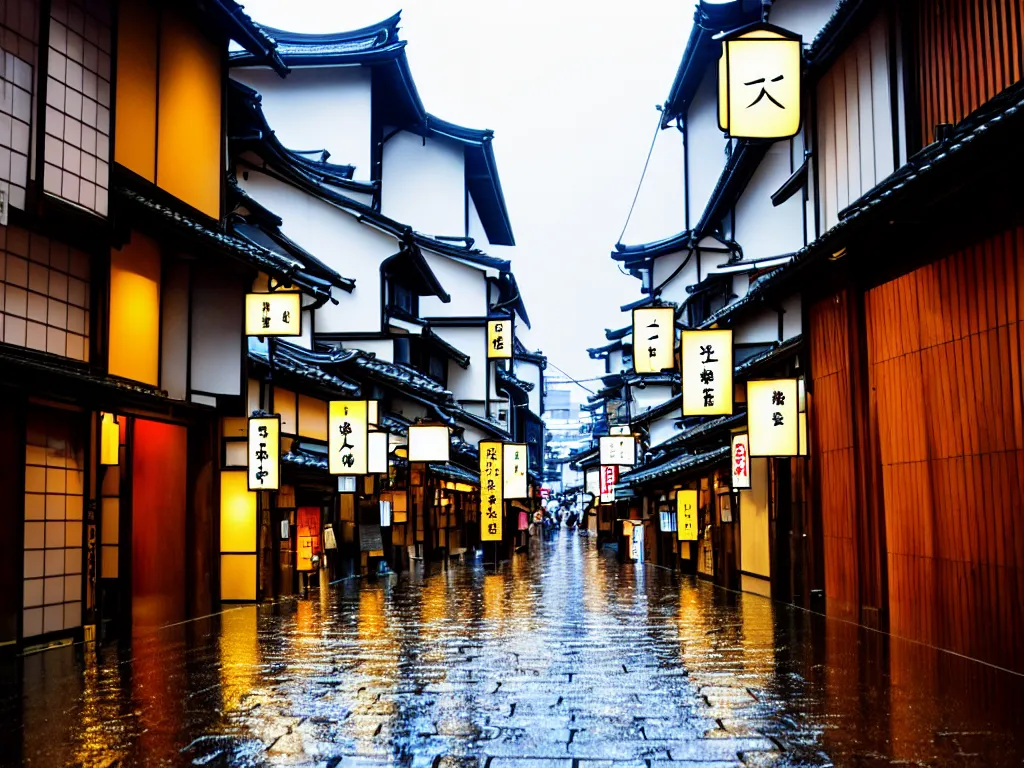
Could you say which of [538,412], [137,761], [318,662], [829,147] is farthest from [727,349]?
[538,412]

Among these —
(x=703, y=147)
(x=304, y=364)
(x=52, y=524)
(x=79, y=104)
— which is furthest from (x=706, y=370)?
(x=703, y=147)

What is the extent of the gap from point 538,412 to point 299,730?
89.6m

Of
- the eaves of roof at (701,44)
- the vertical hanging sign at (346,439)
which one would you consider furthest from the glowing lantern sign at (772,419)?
the vertical hanging sign at (346,439)

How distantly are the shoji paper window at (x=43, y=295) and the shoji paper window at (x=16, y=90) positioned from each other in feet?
2.37

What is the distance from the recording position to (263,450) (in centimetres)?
2470

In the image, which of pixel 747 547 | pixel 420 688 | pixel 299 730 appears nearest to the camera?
pixel 299 730

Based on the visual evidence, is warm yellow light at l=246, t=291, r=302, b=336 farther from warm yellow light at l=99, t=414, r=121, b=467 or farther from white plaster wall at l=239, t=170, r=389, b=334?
white plaster wall at l=239, t=170, r=389, b=334

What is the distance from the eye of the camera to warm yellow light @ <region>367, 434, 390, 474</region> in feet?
103

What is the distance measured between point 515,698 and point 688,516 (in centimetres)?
2691

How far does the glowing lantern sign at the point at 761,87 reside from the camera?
16469mm

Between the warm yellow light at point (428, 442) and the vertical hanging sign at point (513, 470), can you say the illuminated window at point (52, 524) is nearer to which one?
the warm yellow light at point (428, 442)

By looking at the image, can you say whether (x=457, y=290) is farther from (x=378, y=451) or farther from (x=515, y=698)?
(x=515, y=698)

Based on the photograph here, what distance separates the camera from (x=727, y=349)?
2481 cm

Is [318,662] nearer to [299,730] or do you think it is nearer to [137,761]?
[299,730]
